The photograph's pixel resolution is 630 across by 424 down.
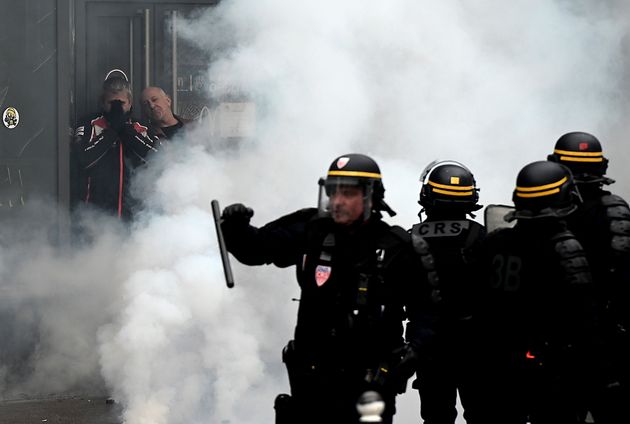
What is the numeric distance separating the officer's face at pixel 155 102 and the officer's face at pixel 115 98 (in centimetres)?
13

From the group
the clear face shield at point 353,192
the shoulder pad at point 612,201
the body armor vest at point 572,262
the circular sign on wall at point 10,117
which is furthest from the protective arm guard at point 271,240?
the circular sign on wall at point 10,117

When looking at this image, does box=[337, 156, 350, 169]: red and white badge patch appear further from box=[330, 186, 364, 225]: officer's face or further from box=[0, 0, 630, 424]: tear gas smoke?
box=[0, 0, 630, 424]: tear gas smoke

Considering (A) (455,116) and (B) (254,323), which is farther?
(A) (455,116)

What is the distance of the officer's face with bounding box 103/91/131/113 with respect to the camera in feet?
33.9

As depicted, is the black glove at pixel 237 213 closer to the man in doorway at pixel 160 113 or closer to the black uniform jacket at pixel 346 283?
the black uniform jacket at pixel 346 283

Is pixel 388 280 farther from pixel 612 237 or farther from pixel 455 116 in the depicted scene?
pixel 455 116

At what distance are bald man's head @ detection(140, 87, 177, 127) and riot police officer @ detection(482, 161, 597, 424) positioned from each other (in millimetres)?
5755

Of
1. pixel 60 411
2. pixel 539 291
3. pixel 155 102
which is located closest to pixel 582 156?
pixel 539 291

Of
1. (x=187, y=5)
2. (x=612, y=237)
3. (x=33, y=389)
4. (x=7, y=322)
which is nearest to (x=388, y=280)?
(x=612, y=237)

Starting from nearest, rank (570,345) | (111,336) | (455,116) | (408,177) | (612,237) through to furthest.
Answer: (570,345), (612,237), (111,336), (408,177), (455,116)

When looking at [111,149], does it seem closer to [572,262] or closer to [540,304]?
[540,304]

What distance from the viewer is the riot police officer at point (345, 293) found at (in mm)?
4621

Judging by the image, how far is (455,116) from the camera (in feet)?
31.6

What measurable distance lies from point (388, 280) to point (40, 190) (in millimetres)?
5968
